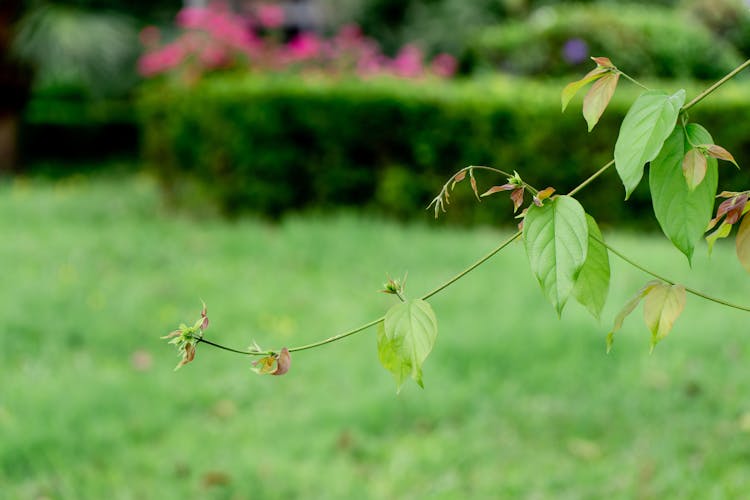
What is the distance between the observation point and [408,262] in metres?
4.89

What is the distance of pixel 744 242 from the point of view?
0.99 m

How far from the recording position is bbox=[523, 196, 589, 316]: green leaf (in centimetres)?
82

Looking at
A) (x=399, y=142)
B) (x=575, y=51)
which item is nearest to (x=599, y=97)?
(x=399, y=142)

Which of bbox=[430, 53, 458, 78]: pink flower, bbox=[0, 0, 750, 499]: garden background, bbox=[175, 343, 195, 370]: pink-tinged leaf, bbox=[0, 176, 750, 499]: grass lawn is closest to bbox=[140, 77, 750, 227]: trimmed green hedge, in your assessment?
bbox=[0, 0, 750, 499]: garden background

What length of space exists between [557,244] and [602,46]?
8804 mm

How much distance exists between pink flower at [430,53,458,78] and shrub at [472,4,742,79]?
1.32 ft

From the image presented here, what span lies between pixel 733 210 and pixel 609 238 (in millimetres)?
4455

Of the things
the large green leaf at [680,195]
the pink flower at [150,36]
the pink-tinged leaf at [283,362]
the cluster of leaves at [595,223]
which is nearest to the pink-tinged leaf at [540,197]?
the cluster of leaves at [595,223]

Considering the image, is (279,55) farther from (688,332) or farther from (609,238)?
(688,332)

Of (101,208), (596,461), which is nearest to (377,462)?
(596,461)

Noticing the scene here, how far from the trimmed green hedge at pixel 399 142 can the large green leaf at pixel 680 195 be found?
475 centimetres

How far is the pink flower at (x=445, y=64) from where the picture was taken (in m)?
9.03

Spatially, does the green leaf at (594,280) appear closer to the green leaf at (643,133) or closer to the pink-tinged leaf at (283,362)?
the green leaf at (643,133)

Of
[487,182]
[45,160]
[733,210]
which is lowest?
[733,210]
